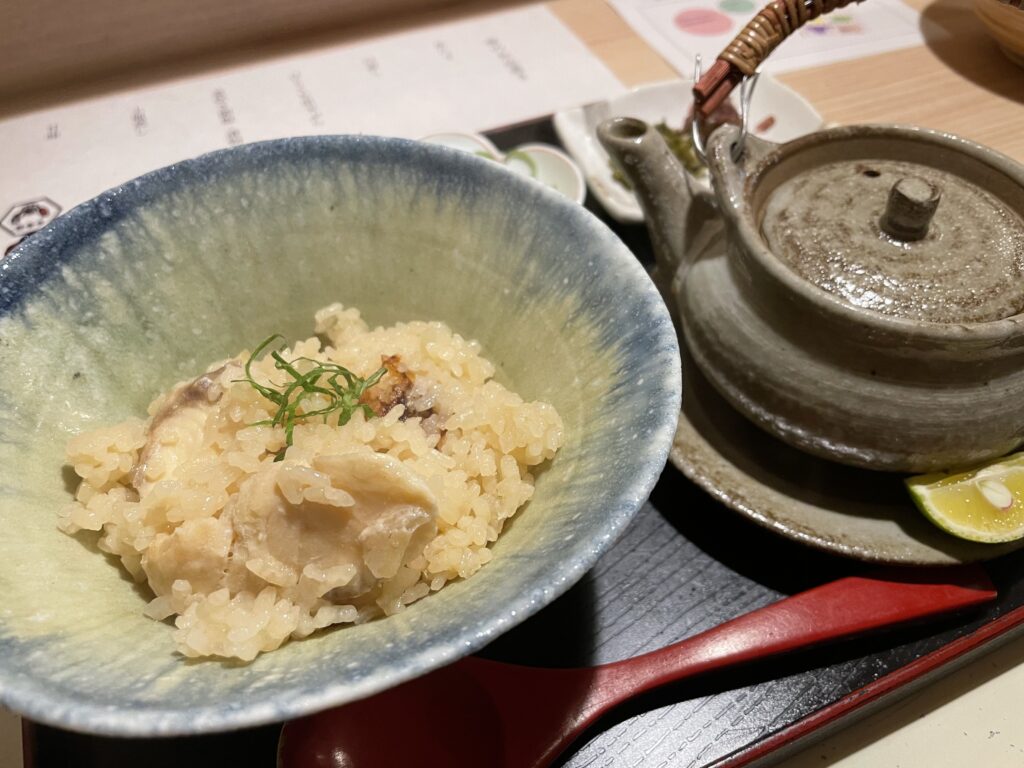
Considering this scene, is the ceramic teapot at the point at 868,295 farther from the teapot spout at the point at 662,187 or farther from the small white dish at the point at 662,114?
the small white dish at the point at 662,114

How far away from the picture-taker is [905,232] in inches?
54.4

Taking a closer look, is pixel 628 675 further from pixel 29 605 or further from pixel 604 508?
pixel 29 605

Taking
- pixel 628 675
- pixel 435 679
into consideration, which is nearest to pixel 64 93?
pixel 435 679

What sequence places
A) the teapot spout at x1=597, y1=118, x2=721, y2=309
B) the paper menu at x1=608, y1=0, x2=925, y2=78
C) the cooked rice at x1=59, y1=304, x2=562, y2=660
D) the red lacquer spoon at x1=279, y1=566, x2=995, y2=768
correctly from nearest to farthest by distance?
the cooked rice at x1=59, y1=304, x2=562, y2=660 → the red lacquer spoon at x1=279, y1=566, x2=995, y2=768 → the teapot spout at x1=597, y1=118, x2=721, y2=309 → the paper menu at x1=608, y1=0, x2=925, y2=78

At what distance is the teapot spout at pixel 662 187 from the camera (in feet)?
5.43

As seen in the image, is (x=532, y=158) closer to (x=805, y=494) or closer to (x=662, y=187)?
(x=662, y=187)

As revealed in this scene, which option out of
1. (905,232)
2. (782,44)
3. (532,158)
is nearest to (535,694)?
(905,232)

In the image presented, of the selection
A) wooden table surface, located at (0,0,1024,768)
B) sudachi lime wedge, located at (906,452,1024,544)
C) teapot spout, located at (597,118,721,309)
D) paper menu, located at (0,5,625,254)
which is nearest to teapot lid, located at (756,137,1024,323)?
teapot spout, located at (597,118,721,309)

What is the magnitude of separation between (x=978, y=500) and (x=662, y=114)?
6.47 ft

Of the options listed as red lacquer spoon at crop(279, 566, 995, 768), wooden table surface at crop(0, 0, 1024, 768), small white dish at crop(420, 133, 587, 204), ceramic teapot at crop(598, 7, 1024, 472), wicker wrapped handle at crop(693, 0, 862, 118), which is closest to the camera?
red lacquer spoon at crop(279, 566, 995, 768)

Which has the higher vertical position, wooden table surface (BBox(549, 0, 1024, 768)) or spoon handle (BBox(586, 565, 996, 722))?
wooden table surface (BBox(549, 0, 1024, 768))

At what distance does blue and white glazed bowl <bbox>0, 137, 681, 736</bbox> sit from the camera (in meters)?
0.84

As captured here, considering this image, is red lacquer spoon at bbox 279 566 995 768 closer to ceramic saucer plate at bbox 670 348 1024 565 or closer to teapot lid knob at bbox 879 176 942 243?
ceramic saucer plate at bbox 670 348 1024 565

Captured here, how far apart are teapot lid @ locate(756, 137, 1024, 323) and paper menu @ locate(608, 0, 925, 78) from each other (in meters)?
1.71
